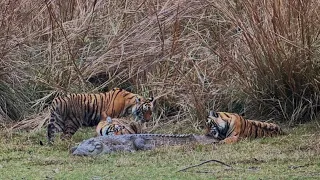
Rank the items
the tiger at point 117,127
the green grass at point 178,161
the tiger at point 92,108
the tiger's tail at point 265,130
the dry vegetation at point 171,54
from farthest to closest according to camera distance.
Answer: the tiger at point 92,108
the dry vegetation at point 171,54
the tiger at point 117,127
the tiger's tail at point 265,130
the green grass at point 178,161

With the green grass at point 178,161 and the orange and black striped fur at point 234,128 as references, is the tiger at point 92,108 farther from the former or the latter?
the orange and black striped fur at point 234,128

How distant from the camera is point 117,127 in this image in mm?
8836

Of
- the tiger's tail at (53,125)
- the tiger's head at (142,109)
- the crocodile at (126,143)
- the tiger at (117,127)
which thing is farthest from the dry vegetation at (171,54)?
the crocodile at (126,143)

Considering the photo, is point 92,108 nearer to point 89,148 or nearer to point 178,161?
point 89,148

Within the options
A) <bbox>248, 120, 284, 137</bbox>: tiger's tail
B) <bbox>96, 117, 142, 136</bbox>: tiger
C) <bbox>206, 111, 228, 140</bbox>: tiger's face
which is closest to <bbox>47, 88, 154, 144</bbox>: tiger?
<bbox>96, 117, 142, 136</bbox>: tiger

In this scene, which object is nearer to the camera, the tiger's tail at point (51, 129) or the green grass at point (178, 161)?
the green grass at point (178, 161)

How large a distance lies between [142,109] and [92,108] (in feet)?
2.03

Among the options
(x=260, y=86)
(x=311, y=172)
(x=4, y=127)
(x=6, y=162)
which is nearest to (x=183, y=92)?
(x=260, y=86)

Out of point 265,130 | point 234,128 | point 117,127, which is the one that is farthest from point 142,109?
point 265,130

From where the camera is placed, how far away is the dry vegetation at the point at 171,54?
358 inches

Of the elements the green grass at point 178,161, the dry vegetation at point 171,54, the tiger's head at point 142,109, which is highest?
the dry vegetation at point 171,54

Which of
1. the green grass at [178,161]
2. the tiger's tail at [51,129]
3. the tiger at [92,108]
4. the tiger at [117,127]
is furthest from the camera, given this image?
the tiger at [92,108]

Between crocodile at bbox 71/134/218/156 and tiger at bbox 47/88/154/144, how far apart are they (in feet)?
4.91

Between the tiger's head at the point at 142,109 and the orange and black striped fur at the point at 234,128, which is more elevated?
the tiger's head at the point at 142,109
